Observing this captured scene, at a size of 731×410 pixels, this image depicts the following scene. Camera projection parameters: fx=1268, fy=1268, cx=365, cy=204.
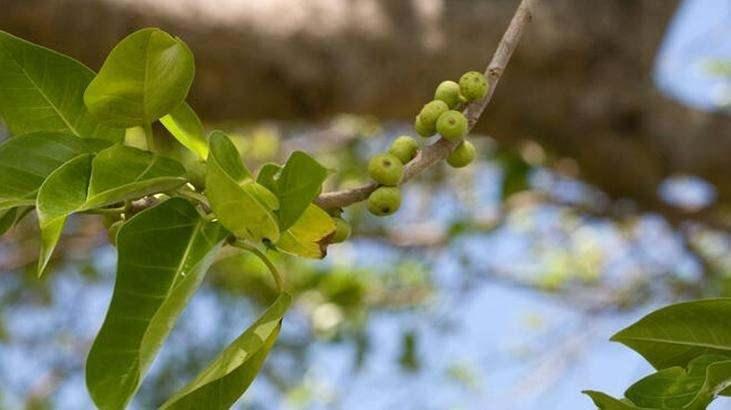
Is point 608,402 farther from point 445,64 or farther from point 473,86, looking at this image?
point 445,64

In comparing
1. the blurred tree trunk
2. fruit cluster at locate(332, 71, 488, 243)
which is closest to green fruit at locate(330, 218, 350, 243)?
fruit cluster at locate(332, 71, 488, 243)

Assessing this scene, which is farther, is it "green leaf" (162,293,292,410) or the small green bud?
the small green bud

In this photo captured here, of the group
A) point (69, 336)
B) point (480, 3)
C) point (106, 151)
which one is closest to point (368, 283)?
point (69, 336)

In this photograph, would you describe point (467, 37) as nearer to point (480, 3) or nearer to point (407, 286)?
point (480, 3)

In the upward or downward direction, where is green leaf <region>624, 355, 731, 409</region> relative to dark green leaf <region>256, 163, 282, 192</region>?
downward

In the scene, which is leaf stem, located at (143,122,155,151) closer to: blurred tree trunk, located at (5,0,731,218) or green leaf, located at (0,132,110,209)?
green leaf, located at (0,132,110,209)
